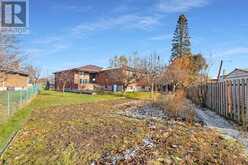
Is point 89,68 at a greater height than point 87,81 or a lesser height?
greater

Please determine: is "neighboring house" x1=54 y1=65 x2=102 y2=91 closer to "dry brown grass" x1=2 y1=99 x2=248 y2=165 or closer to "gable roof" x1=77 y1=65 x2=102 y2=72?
"gable roof" x1=77 y1=65 x2=102 y2=72

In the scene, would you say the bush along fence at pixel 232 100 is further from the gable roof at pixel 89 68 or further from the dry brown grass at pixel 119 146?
the gable roof at pixel 89 68

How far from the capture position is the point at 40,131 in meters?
9.59

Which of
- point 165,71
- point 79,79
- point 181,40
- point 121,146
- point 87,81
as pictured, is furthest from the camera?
point 87,81

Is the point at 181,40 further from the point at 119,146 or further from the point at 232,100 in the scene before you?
the point at 119,146

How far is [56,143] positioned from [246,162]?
187 inches

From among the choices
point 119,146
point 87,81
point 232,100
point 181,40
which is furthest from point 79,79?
point 119,146

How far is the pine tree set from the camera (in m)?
54.0

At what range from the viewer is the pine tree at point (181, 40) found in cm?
5397

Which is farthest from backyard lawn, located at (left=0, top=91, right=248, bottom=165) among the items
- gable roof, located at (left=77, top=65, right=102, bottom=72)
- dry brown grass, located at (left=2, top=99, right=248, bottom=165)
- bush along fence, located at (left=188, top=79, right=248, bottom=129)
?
gable roof, located at (left=77, top=65, right=102, bottom=72)

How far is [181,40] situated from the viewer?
54312 mm

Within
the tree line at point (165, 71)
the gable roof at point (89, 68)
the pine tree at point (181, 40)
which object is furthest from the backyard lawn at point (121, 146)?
the gable roof at point (89, 68)

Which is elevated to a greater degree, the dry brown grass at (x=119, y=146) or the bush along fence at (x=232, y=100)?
the bush along fence at (x=232, y=100)

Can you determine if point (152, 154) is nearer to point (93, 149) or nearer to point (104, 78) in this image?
point (93, 149)
